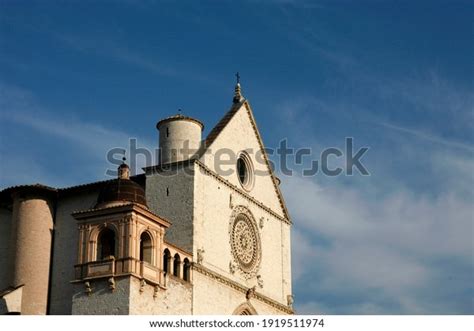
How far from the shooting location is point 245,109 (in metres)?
42.9

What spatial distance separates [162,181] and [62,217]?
177 inches

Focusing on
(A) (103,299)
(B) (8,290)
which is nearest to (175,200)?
(A) (103,299)

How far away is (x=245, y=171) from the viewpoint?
42469 mm

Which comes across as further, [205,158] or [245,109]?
[245,109]

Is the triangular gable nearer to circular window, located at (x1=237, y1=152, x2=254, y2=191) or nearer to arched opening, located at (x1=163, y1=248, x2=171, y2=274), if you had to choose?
circular window, located at (x1=237, y1=152, x2=254, y2=191)

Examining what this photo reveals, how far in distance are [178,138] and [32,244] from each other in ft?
24.8

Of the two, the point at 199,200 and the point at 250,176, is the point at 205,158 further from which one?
the point at 250,176

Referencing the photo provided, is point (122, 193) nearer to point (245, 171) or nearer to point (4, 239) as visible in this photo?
point (4, 239)

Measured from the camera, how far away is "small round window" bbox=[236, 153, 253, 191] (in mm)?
41906

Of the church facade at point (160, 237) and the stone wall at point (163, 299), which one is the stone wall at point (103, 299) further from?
the stone wall at point (163, 299)

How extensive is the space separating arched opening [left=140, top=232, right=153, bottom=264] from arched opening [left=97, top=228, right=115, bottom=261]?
1.08 metres

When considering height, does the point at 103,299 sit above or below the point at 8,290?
below

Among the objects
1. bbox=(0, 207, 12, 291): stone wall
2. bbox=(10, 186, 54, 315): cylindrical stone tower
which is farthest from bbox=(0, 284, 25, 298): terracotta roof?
bbox=(0, 207, 12, 291): stone wall
